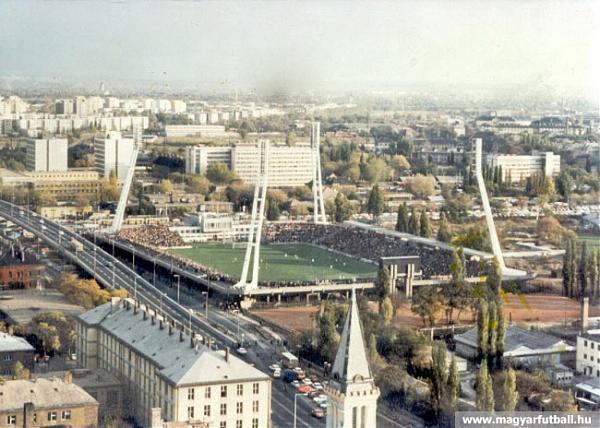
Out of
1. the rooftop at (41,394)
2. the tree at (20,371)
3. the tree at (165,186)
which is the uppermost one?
the rooftop at (41,394)

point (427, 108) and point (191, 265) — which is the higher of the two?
point (427, 108)

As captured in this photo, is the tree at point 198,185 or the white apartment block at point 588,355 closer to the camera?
the white apartment block at point 588,355

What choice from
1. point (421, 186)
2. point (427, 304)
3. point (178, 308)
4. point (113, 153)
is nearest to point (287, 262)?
point (178, 308)

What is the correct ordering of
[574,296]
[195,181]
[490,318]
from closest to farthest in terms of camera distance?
1. [490,318]
2. [574,296]
3. [195,181]

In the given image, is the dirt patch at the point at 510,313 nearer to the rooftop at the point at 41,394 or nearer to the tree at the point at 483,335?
the tree at the point at 483,335

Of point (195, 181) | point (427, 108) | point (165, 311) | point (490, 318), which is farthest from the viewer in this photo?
point (195, 181)

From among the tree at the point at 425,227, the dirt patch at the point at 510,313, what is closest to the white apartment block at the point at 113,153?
the tree at the point at 425,227

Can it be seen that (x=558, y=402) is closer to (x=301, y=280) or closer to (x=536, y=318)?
(x=536, y=318)

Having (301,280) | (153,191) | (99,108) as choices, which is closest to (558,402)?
(301,280)

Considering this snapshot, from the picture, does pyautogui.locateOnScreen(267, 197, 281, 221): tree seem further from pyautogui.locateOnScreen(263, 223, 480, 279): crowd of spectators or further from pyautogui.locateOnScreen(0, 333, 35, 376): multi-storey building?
pyautogui.locateOnScreen(0, 333, 35, 376): multi-storey building
